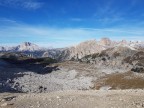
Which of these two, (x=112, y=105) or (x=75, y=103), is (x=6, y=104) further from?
(x=112, y=105)

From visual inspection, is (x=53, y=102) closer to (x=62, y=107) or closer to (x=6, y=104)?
(x=62, y=107)

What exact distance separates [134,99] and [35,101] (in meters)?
11.0

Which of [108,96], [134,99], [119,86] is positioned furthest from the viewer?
[119,86]

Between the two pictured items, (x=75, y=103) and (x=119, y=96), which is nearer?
(x=75, y=103)

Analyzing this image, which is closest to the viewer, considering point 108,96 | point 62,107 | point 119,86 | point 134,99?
point 62,107

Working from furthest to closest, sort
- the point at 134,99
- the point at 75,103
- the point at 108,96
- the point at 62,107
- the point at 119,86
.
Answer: the point at 119,86, the point at 108,96, the point at 134,99, the point at 75,103, the point at 62,107

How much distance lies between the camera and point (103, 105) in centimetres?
2638

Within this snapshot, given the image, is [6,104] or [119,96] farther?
[119,96]

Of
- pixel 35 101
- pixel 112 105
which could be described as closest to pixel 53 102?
pixel 35 101

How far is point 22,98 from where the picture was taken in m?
30.1

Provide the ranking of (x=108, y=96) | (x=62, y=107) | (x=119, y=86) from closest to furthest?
(x=62, y=107) → (x=108, y=96) → (x=119, y=86)

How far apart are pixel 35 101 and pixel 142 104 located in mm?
11161

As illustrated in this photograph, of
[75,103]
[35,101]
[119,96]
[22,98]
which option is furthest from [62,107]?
[119,96]

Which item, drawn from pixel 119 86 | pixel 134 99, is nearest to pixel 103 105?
pixel 134 99
